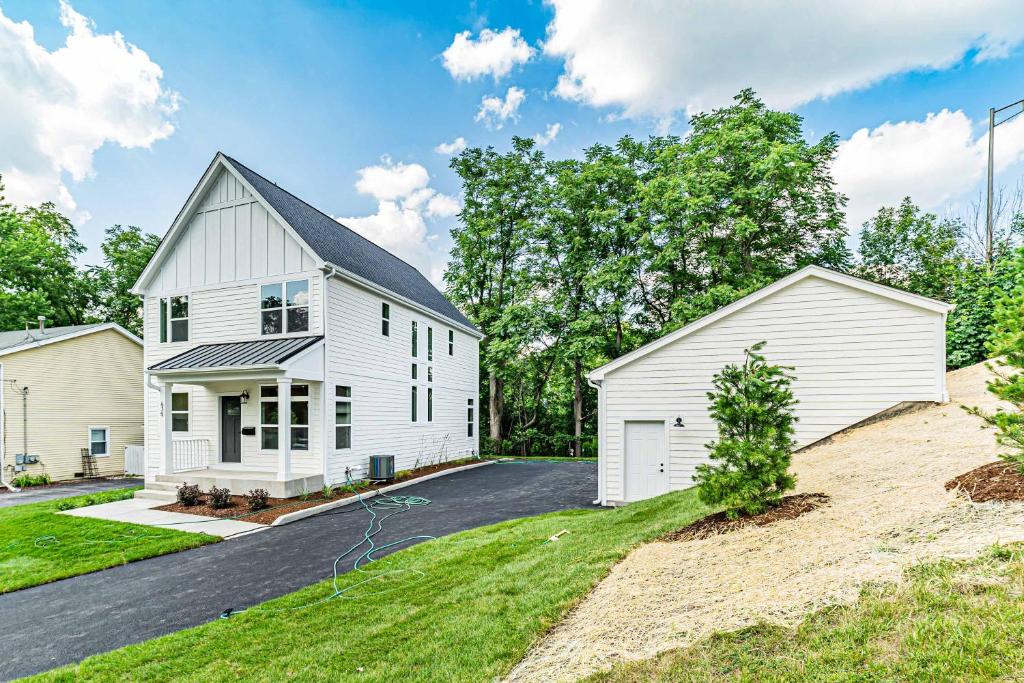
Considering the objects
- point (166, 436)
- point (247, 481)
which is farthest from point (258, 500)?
point (166, 436)

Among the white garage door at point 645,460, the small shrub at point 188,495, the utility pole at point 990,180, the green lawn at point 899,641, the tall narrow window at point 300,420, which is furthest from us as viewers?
the utility pole at point 990,180

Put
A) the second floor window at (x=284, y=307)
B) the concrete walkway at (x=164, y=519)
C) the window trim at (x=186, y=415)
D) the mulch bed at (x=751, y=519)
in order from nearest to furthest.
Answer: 1. the mulch bed at (x=751, y=519)
2. the concrete walkway at (x=164, y=519)
3. the second floor window at (x=284, y=307)
4. the window trim at (x=186, y=415)

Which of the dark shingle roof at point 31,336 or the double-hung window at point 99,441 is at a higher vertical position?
the dark shingle roof at point 31,336

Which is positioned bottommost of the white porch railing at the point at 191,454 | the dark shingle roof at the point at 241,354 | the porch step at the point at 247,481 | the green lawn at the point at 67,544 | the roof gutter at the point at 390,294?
the green lawn at the point at 67,544

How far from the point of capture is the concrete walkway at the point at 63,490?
1258 cm

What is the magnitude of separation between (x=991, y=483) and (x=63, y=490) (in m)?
21.3

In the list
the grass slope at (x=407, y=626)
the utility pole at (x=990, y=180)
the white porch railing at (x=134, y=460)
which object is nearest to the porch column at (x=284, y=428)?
the grass slope at (x=407, y=626)

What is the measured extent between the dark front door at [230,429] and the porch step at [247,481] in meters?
0.72

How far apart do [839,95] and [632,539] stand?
63.1ft

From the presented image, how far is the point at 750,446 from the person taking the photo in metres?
5.01

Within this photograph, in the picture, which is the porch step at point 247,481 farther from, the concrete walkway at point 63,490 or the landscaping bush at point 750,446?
the landscaping bush at point 750,446

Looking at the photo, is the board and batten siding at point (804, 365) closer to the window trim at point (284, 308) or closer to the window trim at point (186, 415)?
the window trim at point (284, 308)

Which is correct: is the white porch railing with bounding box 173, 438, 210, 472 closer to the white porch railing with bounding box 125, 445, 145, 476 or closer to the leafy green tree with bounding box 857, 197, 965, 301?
the white porch railing with bounding box 125, 445, 145, 476

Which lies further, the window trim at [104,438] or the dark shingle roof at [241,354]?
the window trim at [104,438]
